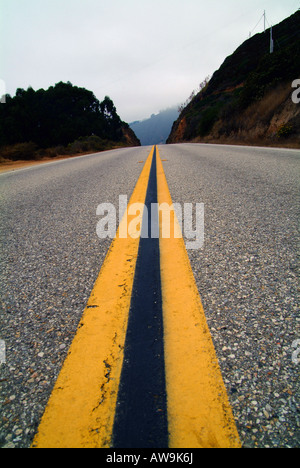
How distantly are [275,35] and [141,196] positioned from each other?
3994 centimetres

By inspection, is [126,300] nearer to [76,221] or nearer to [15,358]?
[15,358]

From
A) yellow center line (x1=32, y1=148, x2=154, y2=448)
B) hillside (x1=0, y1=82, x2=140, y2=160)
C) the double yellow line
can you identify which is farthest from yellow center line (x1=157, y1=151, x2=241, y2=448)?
hillside (x1=0, y1=82, x2=140, y2=160)

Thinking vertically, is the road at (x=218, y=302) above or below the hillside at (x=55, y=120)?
below

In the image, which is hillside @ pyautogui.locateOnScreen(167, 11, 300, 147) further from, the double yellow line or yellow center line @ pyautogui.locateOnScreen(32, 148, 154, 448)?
yellow center line @ pyautogui.locateOnScreen(32, 148, 154, 448)

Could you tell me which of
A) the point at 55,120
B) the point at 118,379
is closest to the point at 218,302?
the point at 118,379

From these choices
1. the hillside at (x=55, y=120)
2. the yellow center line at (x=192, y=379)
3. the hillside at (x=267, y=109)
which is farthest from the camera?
the hillside at (x=55, y=120)

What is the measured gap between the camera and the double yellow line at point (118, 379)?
683 millimetres

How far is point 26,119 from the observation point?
88.5 ft

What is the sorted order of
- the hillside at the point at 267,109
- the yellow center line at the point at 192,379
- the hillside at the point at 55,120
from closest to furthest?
the yellow center line at the point at 192,379, the hillside at the point at 267,109, the hillside at the point at 55,120

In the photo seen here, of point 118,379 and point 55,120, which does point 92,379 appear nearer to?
point 118,379

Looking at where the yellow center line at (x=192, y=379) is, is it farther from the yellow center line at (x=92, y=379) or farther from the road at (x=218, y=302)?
the yellow center line at (x=92, y=379)

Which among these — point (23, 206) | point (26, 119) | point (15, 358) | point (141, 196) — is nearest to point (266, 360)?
point (15, 358)

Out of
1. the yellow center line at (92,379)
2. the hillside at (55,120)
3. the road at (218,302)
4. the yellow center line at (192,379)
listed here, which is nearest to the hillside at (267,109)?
the road at (218,302)

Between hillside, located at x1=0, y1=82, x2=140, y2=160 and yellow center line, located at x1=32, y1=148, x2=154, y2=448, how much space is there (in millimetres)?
19399
